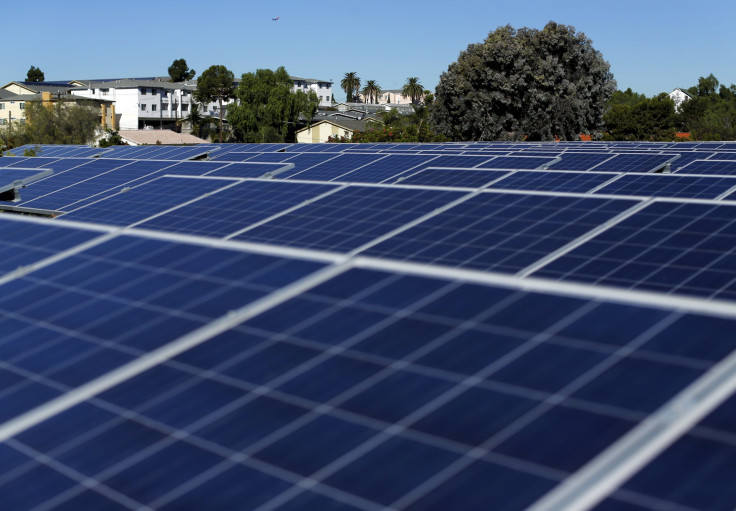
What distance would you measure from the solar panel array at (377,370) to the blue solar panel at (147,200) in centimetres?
533

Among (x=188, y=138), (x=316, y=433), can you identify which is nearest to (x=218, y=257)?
(x=316, y=433)

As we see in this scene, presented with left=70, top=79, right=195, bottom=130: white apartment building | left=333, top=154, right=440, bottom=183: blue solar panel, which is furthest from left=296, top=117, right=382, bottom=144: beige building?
left=333, top=154, right=440, bottom=183: blue solar panel

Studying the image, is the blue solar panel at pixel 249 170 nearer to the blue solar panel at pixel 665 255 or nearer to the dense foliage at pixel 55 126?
the blue solar panel at pixel 665 255

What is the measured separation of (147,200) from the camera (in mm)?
15672

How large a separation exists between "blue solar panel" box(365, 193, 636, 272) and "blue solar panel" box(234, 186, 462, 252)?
0.51 m

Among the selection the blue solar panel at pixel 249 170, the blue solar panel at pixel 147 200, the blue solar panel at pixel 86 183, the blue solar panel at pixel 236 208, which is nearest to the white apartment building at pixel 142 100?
the blue solar panel at pixel 86 183

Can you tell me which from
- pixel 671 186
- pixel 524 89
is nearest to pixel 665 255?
pixel 671 186

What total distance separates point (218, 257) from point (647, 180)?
12.6 meters

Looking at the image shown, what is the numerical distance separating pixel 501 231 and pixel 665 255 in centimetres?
185

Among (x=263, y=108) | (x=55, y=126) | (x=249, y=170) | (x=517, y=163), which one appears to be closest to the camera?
(x=249, y=170)

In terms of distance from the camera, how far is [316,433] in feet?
13.3

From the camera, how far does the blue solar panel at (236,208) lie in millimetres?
11354

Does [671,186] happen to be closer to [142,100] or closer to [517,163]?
[517,163]

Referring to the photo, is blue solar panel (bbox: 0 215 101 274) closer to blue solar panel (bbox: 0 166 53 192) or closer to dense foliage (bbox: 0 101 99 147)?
blue solar panel (bbox: 0 166 53 192)
